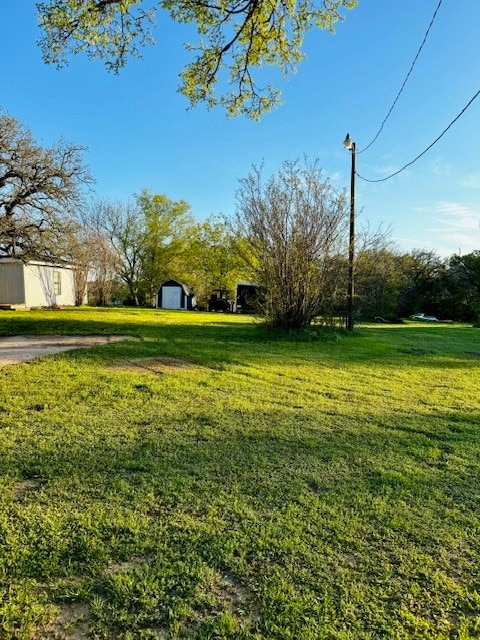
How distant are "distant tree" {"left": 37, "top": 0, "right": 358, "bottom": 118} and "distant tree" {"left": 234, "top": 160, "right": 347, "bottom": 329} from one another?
268 centimetres

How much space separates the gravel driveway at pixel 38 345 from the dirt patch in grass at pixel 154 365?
1416 millimetres

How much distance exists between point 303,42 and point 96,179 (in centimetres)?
1190

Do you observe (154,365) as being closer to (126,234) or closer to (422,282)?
(126,234)

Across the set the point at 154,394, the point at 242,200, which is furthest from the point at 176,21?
the point at 154,394

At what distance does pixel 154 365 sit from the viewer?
18.7 feet

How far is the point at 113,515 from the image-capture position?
6.50ft

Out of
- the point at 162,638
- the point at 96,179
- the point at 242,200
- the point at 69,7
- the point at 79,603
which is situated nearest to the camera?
the point at 162,638

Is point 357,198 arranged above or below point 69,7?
below

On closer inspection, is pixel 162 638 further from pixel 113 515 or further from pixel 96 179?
pixel 96 179

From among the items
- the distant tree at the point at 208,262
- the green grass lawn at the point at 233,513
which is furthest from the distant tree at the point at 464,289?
the green grass lawn at the point at 233,513

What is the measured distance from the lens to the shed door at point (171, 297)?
1254 inches

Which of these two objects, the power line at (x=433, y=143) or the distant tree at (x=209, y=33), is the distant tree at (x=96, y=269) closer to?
the power line at (x=433, y=143)

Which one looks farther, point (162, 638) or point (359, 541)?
point (359, 541)

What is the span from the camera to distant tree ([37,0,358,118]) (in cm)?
488
